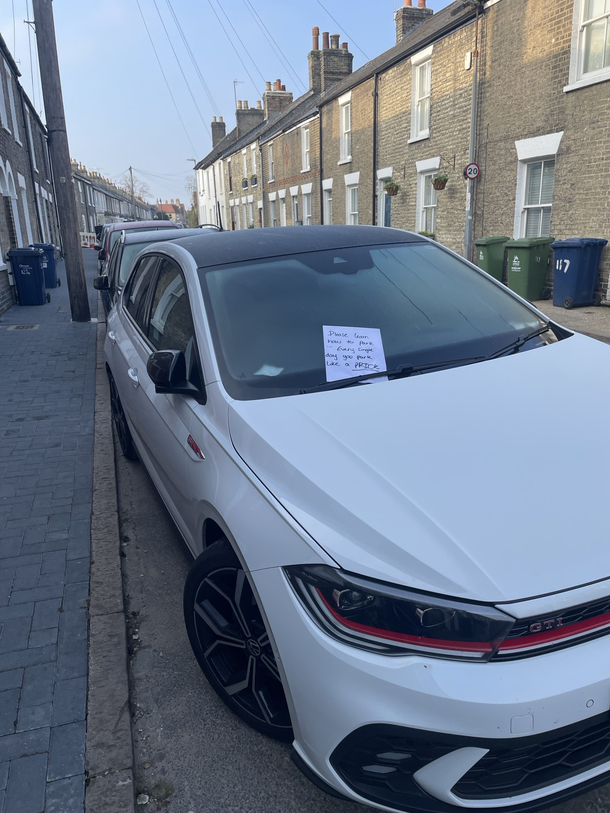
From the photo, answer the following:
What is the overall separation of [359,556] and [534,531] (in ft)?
1.54

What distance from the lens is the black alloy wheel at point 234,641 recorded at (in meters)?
2.08

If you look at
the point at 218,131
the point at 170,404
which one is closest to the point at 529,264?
the point at 170,404

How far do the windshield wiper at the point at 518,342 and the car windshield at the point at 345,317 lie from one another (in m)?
0.02

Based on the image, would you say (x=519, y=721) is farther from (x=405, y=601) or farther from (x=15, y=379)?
(x=15, y=379)

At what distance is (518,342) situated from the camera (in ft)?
9.41

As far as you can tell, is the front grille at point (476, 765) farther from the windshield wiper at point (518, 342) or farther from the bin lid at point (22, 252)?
the bin lid at point (22, 252)

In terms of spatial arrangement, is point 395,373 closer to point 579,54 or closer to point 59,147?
point 59,147

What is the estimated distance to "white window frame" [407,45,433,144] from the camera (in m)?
17.0

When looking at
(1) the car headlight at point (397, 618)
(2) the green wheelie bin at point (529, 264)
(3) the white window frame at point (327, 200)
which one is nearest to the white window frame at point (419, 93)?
(2) the green wheelie bin at point (529, 264)

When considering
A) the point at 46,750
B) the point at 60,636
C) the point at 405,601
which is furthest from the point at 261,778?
the point at 60,636

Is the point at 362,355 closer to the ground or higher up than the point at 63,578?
higher up

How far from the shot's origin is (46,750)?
224 centimetres

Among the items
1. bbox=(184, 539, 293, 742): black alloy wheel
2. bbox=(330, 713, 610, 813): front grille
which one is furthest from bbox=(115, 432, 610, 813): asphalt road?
bbox=(330, 713, 610, 813): front grille

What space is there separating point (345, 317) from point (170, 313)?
0.99 metres
